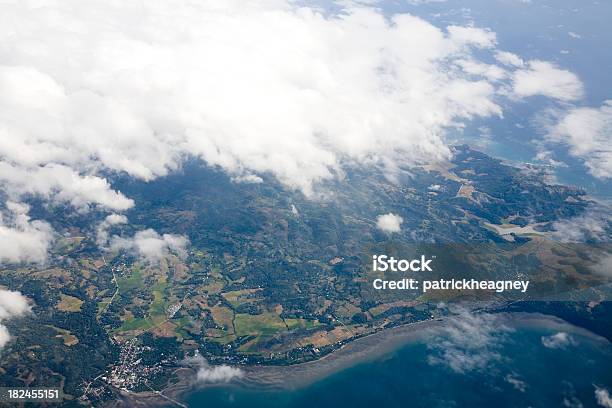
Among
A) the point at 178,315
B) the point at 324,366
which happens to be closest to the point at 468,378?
the point at 324,366

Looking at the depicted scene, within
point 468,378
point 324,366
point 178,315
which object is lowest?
point 468,378

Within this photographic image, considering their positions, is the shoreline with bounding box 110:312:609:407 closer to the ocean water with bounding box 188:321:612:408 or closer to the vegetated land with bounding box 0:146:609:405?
the ocean water with bounding box 188:321:612:408

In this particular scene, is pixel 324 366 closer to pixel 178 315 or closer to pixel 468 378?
pixel 468 378

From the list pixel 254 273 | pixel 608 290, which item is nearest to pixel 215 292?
pixel 254 273

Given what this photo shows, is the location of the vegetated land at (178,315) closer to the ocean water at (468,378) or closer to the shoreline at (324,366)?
the shoreline at (324,366)

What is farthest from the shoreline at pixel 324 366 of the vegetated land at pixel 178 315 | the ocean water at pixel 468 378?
the vegetated land at pixel 178 315

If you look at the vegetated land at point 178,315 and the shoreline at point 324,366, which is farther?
the vegetated land at point 178,315
